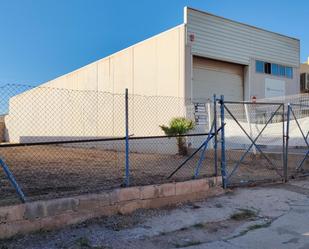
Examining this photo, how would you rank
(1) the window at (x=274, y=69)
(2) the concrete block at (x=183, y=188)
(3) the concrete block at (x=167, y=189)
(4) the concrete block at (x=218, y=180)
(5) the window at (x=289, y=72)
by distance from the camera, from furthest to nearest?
(5) the window at (x=289, y=72) < (1) the window at (x=274, y=69) < (4) the concrete block at (x=218, y=180) < (2) the concrete block at (x=183, y=188) < (3) the concrete block at (x=167, y=189)

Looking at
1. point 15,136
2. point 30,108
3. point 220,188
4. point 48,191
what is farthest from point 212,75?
point 15,136

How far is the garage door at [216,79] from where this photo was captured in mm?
18094

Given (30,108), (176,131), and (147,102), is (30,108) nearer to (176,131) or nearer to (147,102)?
(147,102)

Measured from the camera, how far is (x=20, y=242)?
504 centimetres

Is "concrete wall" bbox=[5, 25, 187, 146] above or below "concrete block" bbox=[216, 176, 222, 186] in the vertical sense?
above

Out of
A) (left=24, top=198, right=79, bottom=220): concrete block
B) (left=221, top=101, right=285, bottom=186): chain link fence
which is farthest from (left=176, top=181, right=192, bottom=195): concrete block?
(left=221, top=101, right=285, bottom=186): chain link fence

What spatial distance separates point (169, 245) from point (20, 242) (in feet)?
6.88

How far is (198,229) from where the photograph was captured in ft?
19.5

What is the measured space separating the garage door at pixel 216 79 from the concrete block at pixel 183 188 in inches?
392

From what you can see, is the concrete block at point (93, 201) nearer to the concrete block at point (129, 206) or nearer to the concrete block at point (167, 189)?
the concrete block at point (129, 206)

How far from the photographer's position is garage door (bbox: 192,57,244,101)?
18.1 meters

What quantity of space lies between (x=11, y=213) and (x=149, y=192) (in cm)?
259

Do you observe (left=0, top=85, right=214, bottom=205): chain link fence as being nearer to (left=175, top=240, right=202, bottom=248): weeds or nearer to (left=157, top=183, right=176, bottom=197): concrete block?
(left=157, top=183, right=176, bottom=197): concrete block

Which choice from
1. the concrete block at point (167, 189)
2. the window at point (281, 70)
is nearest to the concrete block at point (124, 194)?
the concrete block at point (167, 189)
